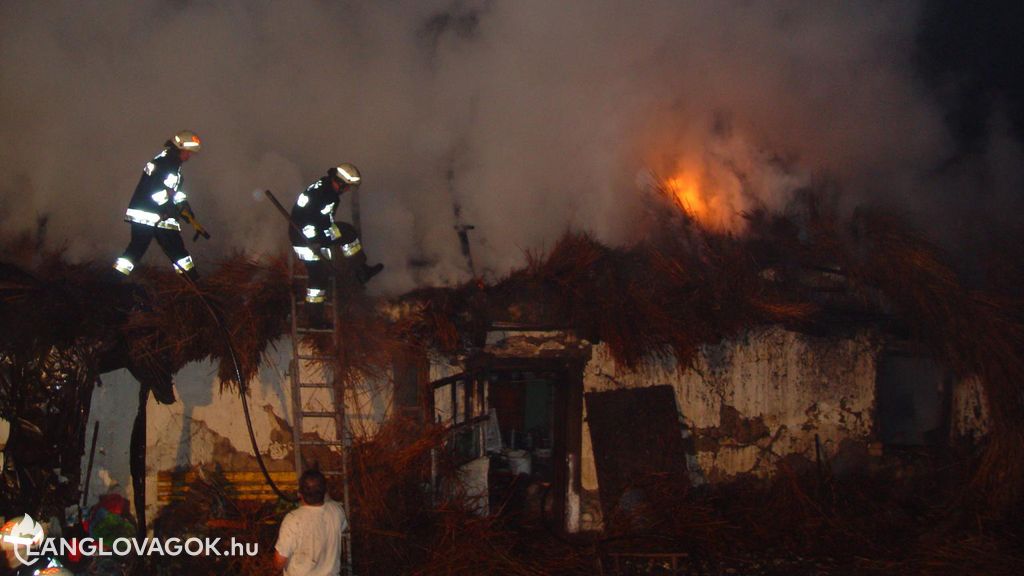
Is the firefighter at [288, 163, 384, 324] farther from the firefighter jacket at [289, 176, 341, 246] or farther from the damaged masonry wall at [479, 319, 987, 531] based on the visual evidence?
the damaged masonry wall at [479, 319, 987, 531]

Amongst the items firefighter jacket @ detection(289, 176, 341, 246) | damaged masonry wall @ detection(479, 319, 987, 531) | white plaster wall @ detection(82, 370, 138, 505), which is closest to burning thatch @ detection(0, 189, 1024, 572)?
damaged masonry wall @ detection(479, 319, 987, 531)

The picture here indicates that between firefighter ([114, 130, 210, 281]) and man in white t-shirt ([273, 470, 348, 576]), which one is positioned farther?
firefighter ([114, 130, 210, 281])

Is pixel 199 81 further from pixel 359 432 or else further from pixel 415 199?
pixel 359 432

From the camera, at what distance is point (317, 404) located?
7.98 m

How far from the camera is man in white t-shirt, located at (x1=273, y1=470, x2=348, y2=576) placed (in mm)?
4938

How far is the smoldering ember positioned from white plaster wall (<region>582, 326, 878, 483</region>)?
0.03 m

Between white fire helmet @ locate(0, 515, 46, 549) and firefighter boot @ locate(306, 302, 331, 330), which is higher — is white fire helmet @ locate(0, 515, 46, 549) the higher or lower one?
the lower one

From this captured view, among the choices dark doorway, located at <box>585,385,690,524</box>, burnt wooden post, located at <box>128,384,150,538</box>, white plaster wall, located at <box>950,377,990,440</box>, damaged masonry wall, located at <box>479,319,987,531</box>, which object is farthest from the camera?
white plaster wall, located at <box>950,377,990,440</box>

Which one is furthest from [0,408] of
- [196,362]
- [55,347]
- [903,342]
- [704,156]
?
[903,342]

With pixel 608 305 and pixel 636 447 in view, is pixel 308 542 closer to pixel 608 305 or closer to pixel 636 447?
pixel 608 305

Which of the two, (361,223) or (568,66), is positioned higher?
(568,66)

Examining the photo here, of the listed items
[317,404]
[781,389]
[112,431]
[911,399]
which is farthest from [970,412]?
[112,431]

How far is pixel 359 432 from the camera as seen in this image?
7.84 metres

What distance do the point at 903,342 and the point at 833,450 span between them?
5.12 ft
